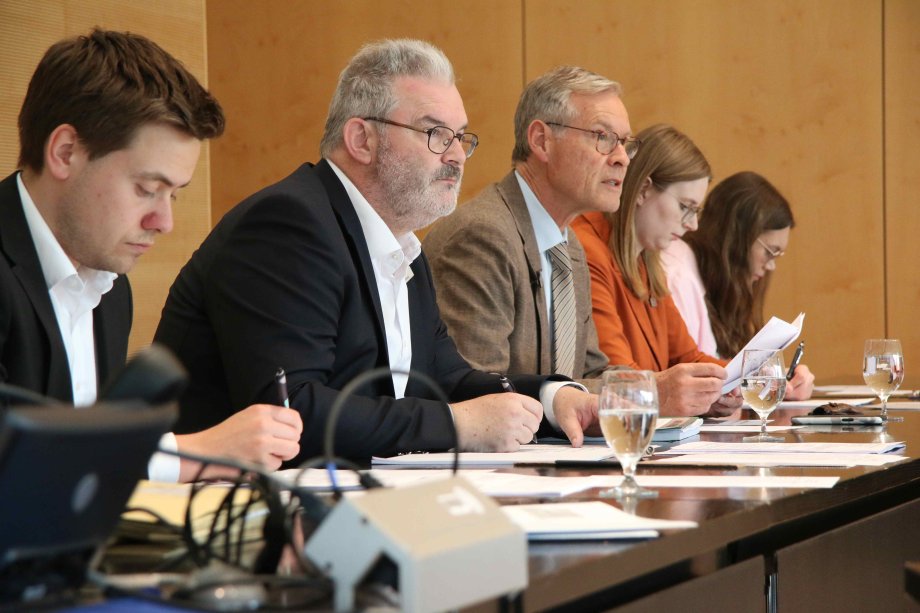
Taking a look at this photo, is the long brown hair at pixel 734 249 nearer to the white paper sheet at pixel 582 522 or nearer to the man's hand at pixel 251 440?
the man's hand at pixel 251 440

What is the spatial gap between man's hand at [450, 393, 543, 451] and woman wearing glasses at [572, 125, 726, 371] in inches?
63.1

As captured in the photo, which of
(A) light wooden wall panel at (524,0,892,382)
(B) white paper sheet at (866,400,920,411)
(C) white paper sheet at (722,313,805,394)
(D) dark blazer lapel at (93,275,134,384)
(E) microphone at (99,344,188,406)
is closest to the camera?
(E) microphone at (99,344,188,406)

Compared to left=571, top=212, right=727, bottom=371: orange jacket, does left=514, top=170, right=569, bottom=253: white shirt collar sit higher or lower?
higher

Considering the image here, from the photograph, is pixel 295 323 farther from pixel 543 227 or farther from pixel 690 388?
pixel 543 227

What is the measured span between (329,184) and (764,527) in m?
1.33

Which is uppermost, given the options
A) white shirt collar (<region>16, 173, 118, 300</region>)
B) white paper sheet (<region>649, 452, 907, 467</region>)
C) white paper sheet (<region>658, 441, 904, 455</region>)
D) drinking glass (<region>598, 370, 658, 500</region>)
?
white shirt collar (<region>16, 173, 118, 300</region>)

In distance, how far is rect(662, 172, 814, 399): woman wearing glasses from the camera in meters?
4.31

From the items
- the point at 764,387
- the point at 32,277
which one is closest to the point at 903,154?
the point at 764,387

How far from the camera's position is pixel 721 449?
213 cm

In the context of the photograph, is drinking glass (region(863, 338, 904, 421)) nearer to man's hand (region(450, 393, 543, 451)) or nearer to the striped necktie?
the striped necktie

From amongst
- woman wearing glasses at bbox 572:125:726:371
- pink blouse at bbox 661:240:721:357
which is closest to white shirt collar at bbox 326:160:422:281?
woman wearing glasses at bbox 572:125:726:371

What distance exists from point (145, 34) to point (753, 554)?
305cm

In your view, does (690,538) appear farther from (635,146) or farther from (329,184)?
(635,146)

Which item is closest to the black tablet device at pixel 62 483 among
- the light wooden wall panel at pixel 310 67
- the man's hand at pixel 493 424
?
the man's hand at pixel 493 424
